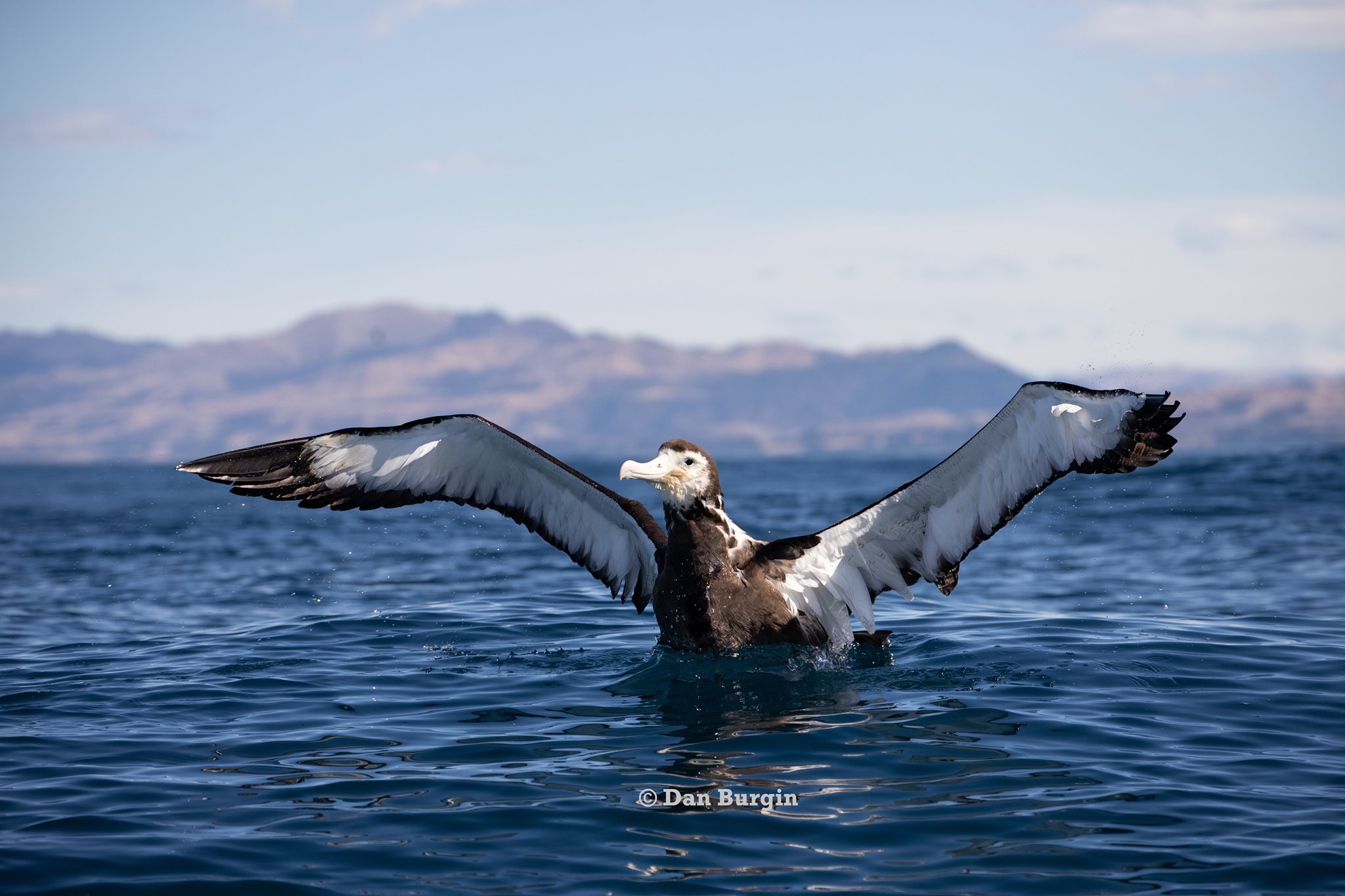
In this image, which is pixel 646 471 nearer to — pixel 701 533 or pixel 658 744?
→ pixel 701 533

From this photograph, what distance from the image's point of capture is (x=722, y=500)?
11203 millimetres

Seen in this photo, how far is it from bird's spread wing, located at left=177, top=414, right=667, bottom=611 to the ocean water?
3.77 ft

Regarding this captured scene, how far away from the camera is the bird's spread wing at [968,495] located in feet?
31.4

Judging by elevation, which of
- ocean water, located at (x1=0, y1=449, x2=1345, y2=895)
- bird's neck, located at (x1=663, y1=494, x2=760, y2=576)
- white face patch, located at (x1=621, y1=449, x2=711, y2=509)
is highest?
white face patch, located at (x1=621, y1=449, x2=711, y2=509)

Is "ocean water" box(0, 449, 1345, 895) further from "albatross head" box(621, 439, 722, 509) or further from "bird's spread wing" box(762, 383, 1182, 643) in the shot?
"albatross head" box(621, 439, 722, 509)

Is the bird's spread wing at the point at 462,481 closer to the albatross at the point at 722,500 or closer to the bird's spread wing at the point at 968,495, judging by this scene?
the albatross at the point at 722,500

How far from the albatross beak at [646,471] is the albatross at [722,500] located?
0.02 metres

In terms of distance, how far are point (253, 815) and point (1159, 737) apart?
6524mm

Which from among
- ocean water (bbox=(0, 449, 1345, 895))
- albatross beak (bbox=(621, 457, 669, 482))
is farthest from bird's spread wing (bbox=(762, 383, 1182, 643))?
albatross beak (bbox=(621, 457, 669, 482))

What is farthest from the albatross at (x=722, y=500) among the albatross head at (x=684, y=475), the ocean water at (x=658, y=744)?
the ocean water at (x=658, y=744)

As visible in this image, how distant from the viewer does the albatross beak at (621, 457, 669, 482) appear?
32.4 feet

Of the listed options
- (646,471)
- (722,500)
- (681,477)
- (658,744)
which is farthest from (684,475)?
(658,744)

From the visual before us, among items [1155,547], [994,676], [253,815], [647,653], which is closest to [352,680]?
[647,653]

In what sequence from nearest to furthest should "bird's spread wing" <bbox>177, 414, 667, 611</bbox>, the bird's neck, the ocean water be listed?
the ocean water
"bird's spread wing" <bbox>177, 414, 667, 611</bbox>
the bird's neck
